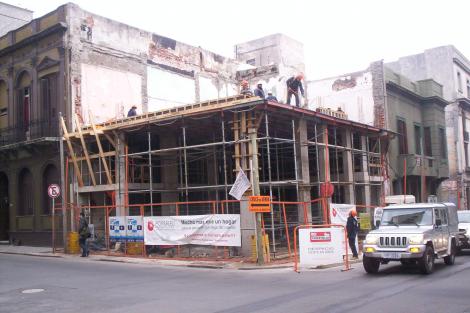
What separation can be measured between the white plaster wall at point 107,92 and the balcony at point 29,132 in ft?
5.41

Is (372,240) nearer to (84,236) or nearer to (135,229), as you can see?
(135,229)

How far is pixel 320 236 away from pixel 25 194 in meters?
18.3

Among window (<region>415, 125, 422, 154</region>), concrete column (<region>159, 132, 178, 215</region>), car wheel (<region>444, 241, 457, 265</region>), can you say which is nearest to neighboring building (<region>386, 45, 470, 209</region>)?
window (<region>415, 125, 422, 154</region>)

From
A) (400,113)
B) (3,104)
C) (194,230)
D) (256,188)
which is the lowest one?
(194,230)

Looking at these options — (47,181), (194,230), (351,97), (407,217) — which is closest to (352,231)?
(407,217)

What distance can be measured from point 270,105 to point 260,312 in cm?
1057

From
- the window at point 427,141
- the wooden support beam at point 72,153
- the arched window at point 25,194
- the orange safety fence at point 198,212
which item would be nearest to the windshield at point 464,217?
→ the orange safety fence at point 198,212

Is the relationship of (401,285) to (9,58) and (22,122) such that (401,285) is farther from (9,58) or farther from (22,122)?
(9,58)

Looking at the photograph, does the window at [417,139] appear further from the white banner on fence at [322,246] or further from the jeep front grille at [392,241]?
the jeep front grille at [392,241]

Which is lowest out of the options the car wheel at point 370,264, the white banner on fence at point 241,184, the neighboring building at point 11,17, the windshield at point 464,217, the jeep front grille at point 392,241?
the car wheel at point 370,264

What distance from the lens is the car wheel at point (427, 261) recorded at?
13.1 meters

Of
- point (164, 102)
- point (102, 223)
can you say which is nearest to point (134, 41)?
point (164, 102)

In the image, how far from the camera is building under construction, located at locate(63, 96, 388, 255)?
19584mm

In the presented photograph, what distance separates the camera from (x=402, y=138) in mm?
33375
